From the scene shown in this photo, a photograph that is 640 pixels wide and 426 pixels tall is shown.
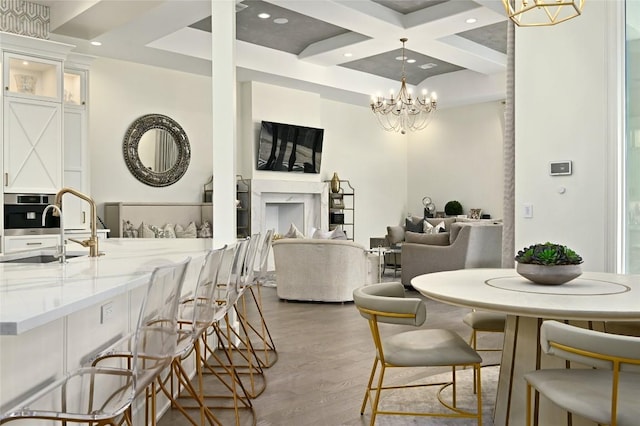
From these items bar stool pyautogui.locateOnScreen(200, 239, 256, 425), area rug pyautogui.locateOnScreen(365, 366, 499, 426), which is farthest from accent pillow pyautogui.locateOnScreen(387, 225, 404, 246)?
bar stool pyautogui.locateOnScreen(200, 239, 256, 425)

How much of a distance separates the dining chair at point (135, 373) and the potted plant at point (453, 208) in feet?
32.3

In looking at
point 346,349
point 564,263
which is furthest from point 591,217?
point 346,349

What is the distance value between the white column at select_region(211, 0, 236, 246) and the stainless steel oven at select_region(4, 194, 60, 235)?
6.95ft

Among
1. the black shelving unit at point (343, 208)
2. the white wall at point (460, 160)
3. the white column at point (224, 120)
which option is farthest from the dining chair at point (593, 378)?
the white wall at point (460, 160)

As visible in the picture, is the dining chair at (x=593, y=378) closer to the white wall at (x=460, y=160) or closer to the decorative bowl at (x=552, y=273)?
the decorative bowl at (x=552, y=273)

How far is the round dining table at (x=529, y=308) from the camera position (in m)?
2.25

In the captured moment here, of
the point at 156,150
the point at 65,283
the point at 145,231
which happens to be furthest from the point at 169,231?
the point at 65,283

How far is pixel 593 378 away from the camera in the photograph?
216 centimetres

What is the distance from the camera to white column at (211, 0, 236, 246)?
4.72 meters

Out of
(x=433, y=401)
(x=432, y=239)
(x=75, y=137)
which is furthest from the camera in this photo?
(x=432, y=239)

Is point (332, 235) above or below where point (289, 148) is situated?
below

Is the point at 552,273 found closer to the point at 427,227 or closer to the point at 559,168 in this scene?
the point at 559,168

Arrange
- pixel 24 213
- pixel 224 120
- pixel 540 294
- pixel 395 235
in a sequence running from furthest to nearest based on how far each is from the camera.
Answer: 1. pixel 395 235
2. pixel 24 213
3. pixel 224 120
4. pixel 540 294

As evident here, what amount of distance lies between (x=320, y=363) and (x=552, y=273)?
187 cm
